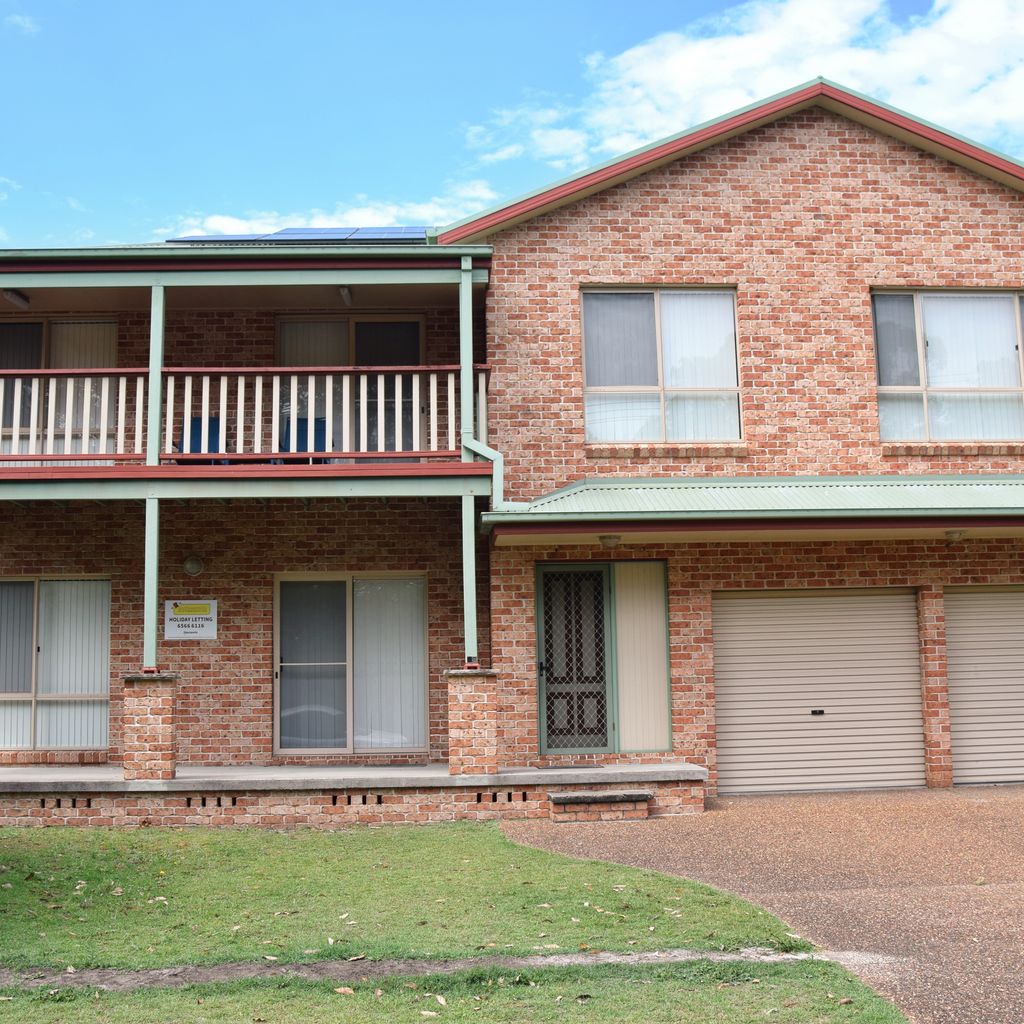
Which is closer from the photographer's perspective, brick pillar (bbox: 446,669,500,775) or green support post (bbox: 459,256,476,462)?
brick pillar (bbox: 446,669,500,775)

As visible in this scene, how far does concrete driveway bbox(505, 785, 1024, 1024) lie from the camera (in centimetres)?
588

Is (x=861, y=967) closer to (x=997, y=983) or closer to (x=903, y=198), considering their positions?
(x=997, y=983)

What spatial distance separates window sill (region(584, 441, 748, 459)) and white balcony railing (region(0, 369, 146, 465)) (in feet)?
16.0

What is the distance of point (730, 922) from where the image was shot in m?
6.88

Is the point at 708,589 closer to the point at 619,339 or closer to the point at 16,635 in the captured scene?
the point at 619,339

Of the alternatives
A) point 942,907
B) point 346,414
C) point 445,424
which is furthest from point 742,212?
point 942,907

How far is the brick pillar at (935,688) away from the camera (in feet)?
41.1

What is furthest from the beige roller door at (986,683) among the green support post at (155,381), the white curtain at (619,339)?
the green support post at (155,381)

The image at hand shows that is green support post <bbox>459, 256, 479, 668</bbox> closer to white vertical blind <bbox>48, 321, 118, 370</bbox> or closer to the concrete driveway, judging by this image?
the concrete driveway

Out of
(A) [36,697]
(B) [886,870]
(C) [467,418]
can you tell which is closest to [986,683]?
(B) [886,870]

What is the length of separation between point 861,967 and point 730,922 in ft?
3.33

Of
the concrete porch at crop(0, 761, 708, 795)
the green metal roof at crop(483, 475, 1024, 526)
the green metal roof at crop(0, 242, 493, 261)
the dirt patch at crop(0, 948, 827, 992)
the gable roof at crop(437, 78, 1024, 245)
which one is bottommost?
the dirt patch at crop(0, 948, 827, 992)

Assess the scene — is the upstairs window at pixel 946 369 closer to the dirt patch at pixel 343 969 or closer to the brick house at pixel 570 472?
the brick house at pixel 570 472

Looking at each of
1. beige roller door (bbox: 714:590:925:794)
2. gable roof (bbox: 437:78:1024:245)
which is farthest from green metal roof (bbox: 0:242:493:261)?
beige roller door (bbox: 714:590:925:794)
